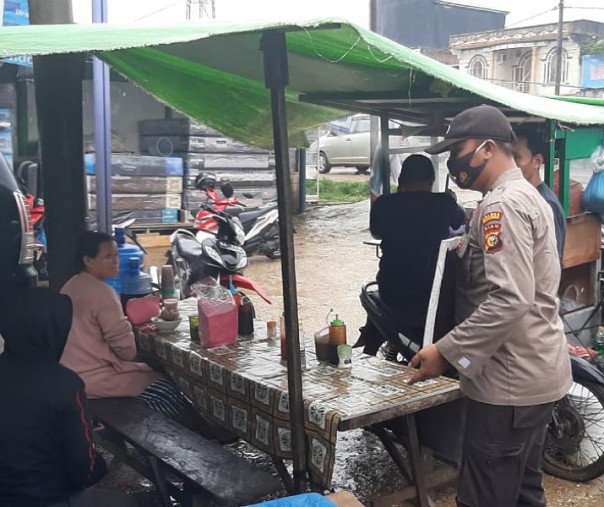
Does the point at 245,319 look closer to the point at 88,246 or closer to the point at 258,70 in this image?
the point at 88,246

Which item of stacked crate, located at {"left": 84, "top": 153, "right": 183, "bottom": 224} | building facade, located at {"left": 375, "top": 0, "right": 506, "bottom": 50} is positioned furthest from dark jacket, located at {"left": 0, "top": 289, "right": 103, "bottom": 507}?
building facade, located at {"left": 375, "top": 0, "right": 506, "bottom": 50}

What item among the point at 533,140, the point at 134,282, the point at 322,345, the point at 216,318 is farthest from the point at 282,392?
the point at 134,282

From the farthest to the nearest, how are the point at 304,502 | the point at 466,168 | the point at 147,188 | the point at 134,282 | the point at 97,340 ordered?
the point at 147,188 < the point at 134,282 < the point at 97,340 < the point at 466,168 < the point at 304,502

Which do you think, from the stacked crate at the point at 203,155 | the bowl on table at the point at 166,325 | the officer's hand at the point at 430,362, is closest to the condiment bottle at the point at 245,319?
the bowl on table at the point at 166,325

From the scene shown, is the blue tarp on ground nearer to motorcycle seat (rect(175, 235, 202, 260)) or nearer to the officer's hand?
the officer's hand

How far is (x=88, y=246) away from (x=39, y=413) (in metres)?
1.53

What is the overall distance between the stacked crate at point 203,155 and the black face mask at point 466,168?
8.62 metres

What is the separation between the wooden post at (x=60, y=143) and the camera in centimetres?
470

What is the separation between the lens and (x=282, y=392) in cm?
320

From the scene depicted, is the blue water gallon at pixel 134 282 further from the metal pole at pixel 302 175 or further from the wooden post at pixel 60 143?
the metal pole at pixel 302 175

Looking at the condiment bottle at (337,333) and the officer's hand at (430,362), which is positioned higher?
the officer's hand at (430,362)

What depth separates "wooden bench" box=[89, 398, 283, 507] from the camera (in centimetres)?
286

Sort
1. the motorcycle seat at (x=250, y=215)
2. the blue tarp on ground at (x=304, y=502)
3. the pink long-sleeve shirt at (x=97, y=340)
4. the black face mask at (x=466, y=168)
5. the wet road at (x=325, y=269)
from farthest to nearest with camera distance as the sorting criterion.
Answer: the motorcycle seat at (x=250, y=215) → the wet road at (x=325, y=269) → the pink long-sleeve shirt at (x=97, y=340) → the black face mask at (x=466, y=168) → the blue tarp on ground at (x=304, y=502)

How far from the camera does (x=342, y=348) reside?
3.54 m
